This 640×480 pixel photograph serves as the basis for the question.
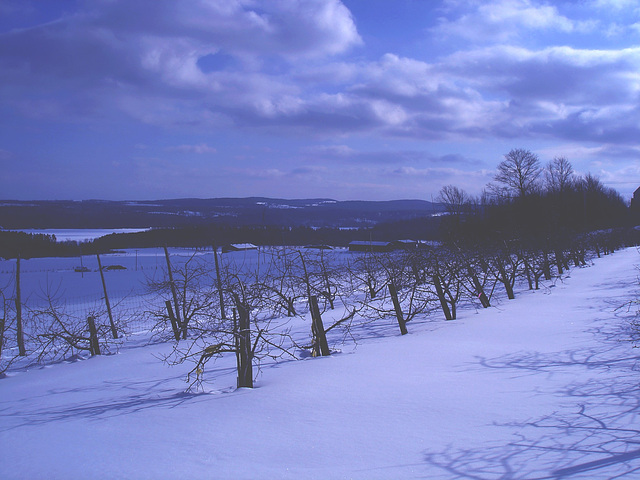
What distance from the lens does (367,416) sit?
4.46 metres

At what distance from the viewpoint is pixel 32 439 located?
4641mm

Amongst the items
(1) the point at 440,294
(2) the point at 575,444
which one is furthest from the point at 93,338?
(2) the point at 575,444

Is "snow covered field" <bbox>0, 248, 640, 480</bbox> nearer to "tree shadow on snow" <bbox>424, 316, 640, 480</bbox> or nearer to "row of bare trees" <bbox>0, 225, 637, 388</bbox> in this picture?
"tree shadow on snow" <bbox>424, 316, 640, 480</bbox>

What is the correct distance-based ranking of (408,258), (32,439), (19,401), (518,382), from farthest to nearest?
1. (408,258)
2. (19,401)
3. (518,382)
4. (32,439)

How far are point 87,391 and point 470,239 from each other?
1206 centimetres

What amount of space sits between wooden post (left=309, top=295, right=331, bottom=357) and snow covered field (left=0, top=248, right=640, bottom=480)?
0.44m

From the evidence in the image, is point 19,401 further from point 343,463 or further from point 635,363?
point 635,363

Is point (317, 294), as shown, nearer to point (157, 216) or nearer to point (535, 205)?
point (535, 205)

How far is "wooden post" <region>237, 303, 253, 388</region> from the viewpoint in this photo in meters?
5.98

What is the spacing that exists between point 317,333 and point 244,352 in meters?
2.07

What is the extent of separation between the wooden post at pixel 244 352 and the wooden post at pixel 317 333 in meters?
1.84

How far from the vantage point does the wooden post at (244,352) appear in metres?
5.98

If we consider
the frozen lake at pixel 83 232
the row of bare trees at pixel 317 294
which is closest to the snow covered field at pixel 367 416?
the row of bare trees at pixel 317 294

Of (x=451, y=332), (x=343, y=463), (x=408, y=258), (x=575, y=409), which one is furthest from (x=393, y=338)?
Answer: (x=343, y=463)
